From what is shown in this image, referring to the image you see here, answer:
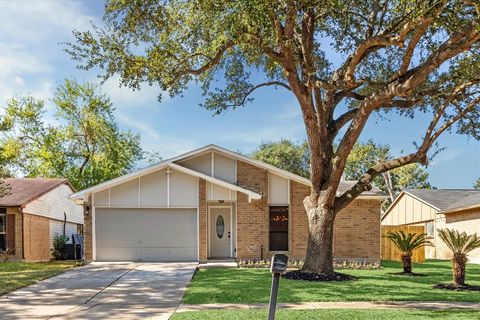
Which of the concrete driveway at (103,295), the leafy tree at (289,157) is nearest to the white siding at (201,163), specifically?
the concrete driveway at (103,295)

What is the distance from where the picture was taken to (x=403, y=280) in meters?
14.1

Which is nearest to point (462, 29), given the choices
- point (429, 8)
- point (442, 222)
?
point (429, 8)

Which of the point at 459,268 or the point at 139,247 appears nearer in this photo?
the point at 459,268

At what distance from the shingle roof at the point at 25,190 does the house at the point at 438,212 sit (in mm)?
21981

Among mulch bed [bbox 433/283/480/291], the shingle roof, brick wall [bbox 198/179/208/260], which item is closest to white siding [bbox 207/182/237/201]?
brick wall [bbox 198/179/208/260]

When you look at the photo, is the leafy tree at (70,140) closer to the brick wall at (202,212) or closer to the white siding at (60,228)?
the white siding at (60,228)

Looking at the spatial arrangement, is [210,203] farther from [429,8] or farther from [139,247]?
[429,8]

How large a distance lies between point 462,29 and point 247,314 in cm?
854

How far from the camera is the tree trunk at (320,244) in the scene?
47.3 ft

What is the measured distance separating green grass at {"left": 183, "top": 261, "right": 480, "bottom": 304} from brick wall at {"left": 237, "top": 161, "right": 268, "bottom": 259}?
3969 millimetres

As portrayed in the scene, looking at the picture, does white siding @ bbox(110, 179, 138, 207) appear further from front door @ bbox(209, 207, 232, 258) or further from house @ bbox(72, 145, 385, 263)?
front door @ bbox(209, 207, 232, 258)

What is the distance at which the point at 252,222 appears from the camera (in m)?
19.2

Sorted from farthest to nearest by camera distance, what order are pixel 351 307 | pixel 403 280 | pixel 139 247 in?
pixel 139 247 → pixel 403 280 → pixel 351 307

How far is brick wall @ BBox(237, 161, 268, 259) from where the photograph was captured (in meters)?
19.1
